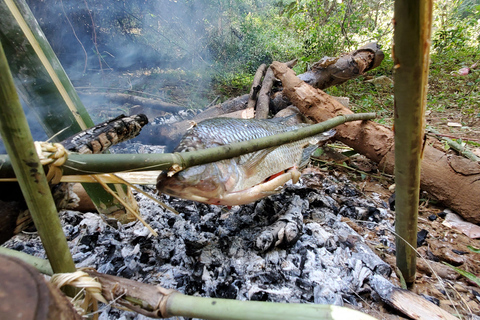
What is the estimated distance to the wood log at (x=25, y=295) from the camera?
39 cm

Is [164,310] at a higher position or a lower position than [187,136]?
lower

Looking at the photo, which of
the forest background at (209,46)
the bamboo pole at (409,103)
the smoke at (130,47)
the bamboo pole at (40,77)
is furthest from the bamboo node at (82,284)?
the forest background at (209,46)

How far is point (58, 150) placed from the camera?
621 millimetres

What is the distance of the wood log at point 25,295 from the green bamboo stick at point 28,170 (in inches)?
7.3

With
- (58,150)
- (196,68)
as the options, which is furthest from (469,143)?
(196,68)

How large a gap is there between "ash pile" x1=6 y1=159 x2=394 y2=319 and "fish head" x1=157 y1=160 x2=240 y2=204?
1.63ft

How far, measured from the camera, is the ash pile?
132 cm

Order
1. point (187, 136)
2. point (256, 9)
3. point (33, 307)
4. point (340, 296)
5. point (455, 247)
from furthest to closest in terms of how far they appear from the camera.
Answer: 1. point (256, 9)
2. point (455, 247)
3. point (187, 136)
4. point (340, 296)
5. point (33, 307)

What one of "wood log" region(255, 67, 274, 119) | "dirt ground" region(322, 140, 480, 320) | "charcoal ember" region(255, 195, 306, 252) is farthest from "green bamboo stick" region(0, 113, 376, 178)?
"wood log" region(255, 67, 274, 119)

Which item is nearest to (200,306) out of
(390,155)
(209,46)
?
(390,155)

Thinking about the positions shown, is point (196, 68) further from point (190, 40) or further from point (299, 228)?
point (299, 228)

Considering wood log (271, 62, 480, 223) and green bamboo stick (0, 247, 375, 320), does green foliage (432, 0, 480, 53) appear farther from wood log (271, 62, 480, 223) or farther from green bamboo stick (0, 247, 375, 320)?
green bamboo stick (0, 247, 375, 320)

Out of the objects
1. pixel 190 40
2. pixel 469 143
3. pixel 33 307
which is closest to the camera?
pixel 33 307

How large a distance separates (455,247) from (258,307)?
6.47 ft
